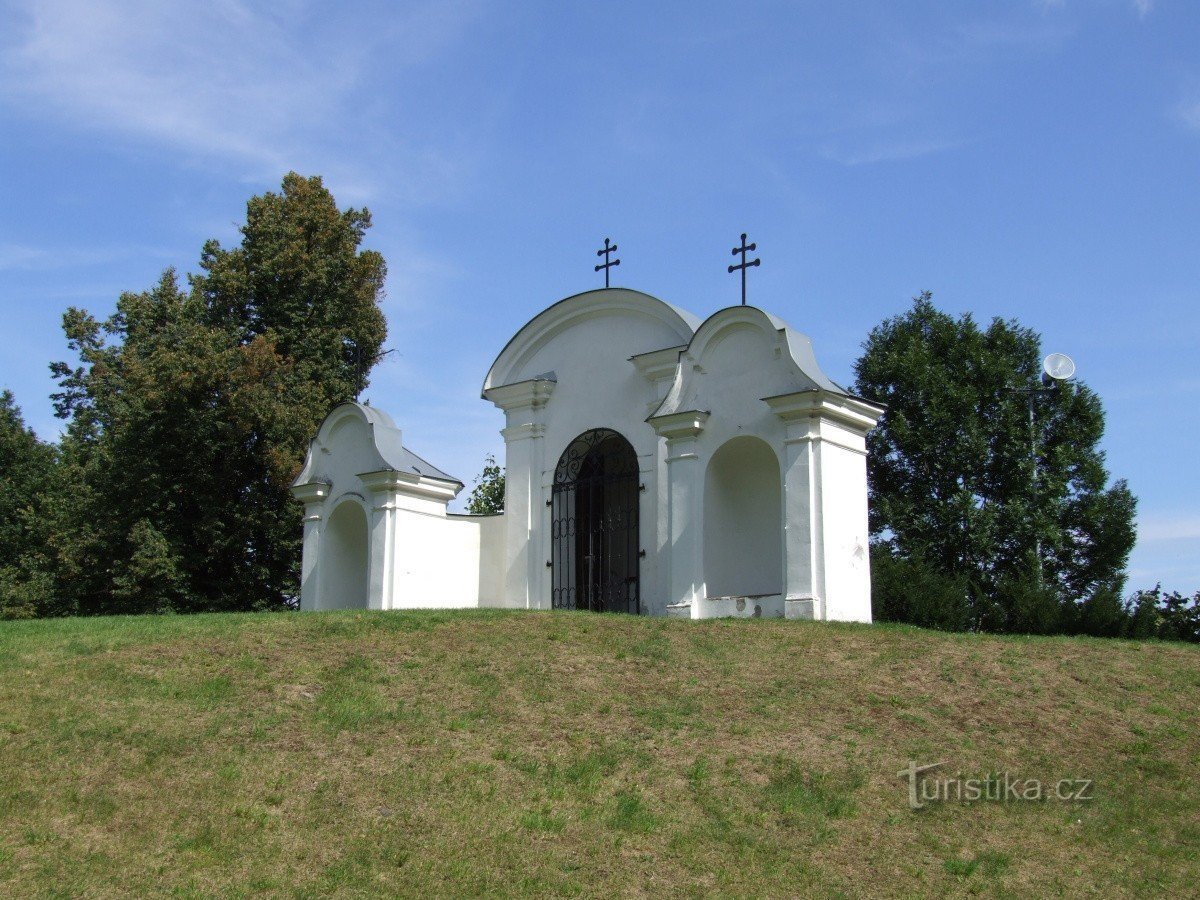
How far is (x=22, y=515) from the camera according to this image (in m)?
35.2

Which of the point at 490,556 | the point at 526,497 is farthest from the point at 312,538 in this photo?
the point at 526,497

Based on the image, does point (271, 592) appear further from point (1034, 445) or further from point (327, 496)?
point (1034, 445)

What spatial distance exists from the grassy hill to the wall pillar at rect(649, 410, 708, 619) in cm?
248

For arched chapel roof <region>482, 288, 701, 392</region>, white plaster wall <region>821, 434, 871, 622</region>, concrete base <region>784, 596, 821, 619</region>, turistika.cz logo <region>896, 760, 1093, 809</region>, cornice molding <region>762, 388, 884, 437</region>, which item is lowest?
turistika.cz logo <region>896, 760, 1093, 809</region>

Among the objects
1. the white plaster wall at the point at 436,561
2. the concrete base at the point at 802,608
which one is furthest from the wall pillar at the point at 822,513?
the white plaster wall at the point at 436,561

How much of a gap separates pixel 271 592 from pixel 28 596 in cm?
599

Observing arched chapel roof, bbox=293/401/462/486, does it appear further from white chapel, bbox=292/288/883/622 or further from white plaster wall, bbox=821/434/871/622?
white plaster wall, bbox=821/434/871/622

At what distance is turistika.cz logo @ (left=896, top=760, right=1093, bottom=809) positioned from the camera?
10.2 metres

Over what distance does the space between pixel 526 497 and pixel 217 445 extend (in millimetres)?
10411

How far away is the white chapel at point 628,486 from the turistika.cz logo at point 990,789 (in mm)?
5268

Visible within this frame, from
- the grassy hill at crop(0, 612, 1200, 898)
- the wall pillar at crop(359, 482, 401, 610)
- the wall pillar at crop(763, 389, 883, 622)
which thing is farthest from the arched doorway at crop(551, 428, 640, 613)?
the grassy hill at crop(0, 612, 1200, 898)

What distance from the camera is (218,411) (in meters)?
27.8

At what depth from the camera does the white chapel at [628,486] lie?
53.5 ft

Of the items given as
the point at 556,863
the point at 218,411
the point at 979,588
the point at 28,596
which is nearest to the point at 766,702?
the point at 556,863
